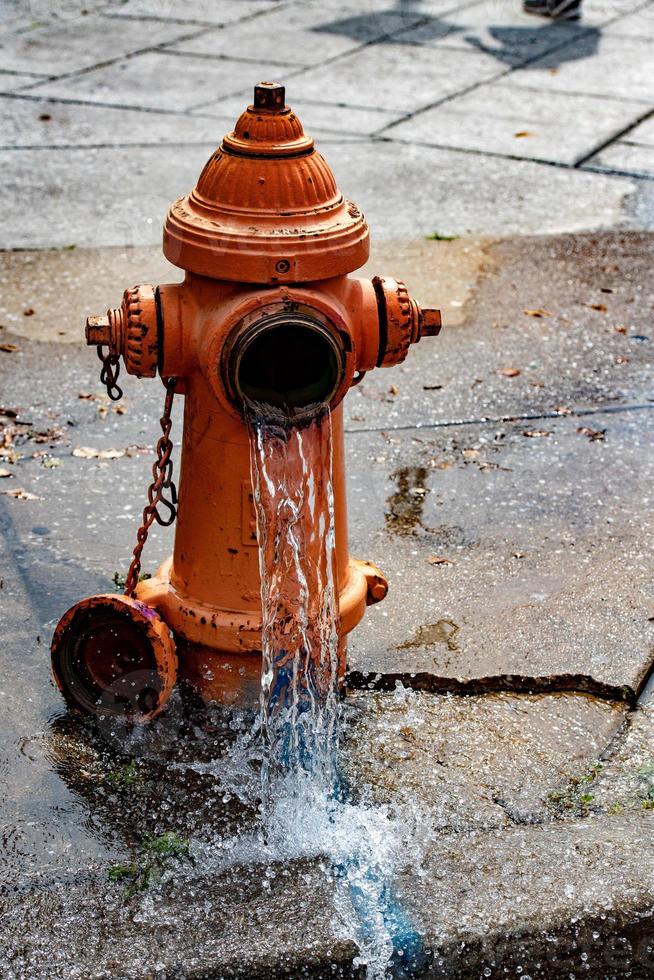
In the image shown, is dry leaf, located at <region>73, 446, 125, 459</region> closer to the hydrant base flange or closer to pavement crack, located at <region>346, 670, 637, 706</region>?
the hydrant base flange

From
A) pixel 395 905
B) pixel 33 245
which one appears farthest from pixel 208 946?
pixel 33 245

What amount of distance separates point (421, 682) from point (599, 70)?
6800 mm

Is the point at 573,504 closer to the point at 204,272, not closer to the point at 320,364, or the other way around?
the point at 320,364

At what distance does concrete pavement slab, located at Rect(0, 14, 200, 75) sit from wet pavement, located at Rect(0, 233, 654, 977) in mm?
3826

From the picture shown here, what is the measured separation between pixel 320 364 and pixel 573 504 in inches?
59.1

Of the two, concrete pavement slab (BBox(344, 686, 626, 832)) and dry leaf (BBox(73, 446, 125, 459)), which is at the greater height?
concrete pavement slab (BBox(344, 686, 626, 832))

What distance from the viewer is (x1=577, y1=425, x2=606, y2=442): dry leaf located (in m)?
3.94

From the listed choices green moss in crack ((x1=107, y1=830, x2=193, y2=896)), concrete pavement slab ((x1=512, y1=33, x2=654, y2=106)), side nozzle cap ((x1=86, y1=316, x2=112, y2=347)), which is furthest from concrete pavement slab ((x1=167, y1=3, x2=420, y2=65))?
green moss in crack ((x1=107, y1=830, x2=193, y2=896))

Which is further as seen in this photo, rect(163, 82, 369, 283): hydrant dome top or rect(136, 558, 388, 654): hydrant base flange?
A: rect(136, 558, 388, 654): hydrant base flange

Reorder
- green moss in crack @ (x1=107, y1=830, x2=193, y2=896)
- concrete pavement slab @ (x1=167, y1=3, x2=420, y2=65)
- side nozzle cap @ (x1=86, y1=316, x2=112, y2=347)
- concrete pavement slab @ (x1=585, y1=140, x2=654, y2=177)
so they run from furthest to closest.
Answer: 1. concrete pavement slab @ (x1=167, y1=3, x2=420, y2=65)
2. concrete pavement slab @ (x1=585, y1=140, x2=654, y2=177)
3. side nozzle cap @ (x1=86, y1=316, x2=112, y2=347)
4. green moss in crack @ (x1=107, y1=830, x2=193, y2=896)

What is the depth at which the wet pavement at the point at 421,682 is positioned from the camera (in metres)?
2.07

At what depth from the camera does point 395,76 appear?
802 centimetres

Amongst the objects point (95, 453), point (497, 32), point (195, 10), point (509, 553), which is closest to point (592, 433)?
point (509, 553)

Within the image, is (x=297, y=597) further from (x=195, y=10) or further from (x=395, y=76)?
(x=195, y=10)
